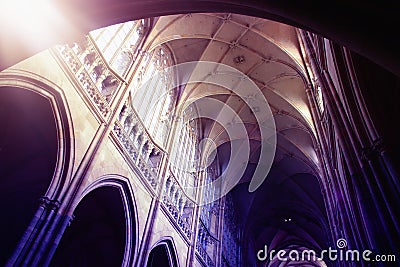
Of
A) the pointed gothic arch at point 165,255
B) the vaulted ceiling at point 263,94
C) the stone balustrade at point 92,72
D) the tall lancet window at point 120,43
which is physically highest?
the vaulted ceiling at point 263,94

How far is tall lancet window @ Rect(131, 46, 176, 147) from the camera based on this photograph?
35.5 ft

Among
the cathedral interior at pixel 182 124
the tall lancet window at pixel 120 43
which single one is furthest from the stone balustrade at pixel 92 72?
the tall lancet window at pixel 120 43

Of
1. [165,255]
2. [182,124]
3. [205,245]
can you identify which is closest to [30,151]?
[165,255]

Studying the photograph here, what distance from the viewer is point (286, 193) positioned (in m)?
21.7

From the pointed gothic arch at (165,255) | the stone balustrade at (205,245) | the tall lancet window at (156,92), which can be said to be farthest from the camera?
the stone balustrade at (205,245)

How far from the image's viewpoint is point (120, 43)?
1004 centimetres

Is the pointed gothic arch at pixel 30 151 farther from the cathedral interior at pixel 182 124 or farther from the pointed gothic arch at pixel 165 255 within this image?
the pointed gothic arch at pixel 165 255

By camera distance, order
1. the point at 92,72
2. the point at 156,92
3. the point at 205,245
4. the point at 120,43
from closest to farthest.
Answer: the point at 92,72 < the point at 120,43 < the point at 156,92 < the point at 205,245

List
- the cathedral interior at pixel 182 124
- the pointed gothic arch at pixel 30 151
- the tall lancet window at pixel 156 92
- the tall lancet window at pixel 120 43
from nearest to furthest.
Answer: the cathedral interior at pixel 182 124
the pointed gothic arch at pixel 30 151
the tall lancet window at pixel 120 43
the tall lancet window at pixel 156 92

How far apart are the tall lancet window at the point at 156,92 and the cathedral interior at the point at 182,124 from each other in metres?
0.08

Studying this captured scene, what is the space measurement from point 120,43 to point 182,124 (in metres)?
5.21

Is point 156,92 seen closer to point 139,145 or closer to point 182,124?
point 182,124

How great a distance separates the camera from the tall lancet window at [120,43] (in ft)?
30.0

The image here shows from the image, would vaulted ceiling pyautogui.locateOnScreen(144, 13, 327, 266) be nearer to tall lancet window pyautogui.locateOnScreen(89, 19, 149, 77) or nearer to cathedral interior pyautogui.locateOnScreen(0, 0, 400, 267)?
cathedral interior pyautogui.locateOnScreen(0, 0, 400, 267)
